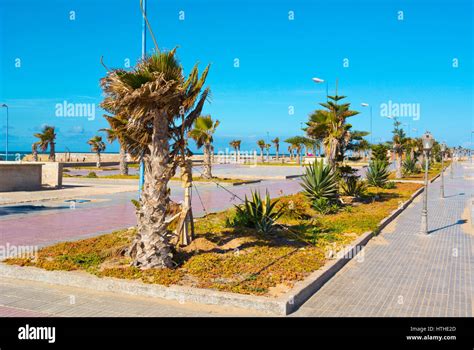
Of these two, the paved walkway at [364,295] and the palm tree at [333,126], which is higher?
the palm tree at [333,126]

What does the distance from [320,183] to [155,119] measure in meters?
9.49

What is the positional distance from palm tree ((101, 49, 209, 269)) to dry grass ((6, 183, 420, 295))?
512 mm

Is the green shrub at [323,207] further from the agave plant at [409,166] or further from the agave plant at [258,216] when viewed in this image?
the agave plant at [409,166]

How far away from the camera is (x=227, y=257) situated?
8812 mm

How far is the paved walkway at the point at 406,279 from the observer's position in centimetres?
648

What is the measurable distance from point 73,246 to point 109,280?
2.97 m

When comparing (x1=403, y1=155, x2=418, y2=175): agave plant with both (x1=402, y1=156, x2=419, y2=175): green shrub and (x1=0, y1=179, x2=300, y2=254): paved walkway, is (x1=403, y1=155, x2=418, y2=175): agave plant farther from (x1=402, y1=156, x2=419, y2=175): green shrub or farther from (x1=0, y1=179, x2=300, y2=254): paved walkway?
(x1=0, y1=179, x2=300, y2=254): paved walkway

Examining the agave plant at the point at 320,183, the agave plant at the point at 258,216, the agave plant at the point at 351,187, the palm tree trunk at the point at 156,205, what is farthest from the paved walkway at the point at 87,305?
the agave plant at the point at 351,187

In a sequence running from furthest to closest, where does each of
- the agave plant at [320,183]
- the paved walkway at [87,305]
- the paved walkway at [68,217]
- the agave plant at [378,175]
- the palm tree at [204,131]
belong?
the palm tree at [204,131] → the agave plant at [378,175] → the agave plant at [320,183] → the paved walkway at [68,217] → the paved walkway at [87,305]

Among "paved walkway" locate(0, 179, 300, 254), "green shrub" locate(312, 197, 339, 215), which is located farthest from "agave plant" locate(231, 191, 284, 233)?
"green shrub" locate(312, 197, 339, 215)

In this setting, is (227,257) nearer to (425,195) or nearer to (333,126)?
(425,195)

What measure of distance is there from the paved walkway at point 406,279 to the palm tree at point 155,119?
285 cm

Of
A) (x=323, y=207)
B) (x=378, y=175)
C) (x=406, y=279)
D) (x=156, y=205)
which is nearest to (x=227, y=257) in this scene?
(x=156, y=205)
